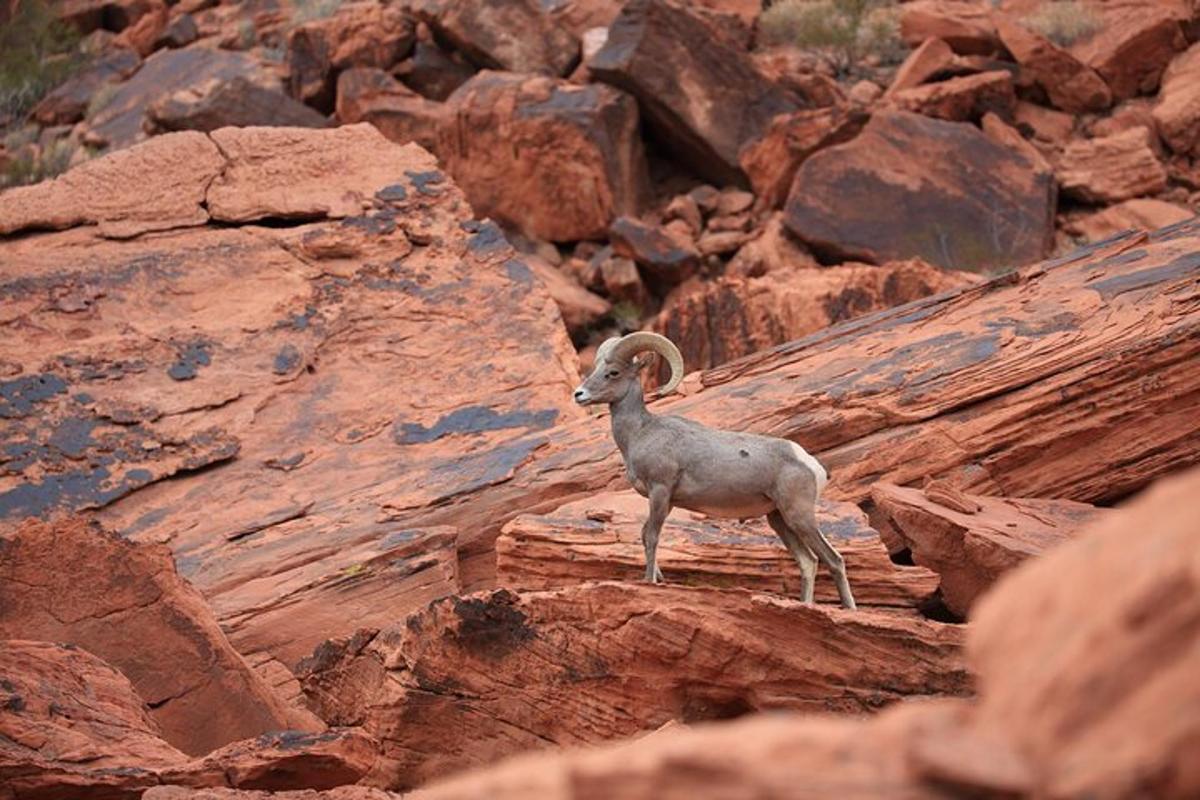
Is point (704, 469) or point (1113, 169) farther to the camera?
point (1113, 169)

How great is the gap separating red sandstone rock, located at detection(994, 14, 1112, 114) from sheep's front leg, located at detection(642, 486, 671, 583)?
1581 cm

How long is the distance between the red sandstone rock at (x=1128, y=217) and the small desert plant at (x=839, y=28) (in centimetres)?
556

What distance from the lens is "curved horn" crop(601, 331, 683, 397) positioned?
887cm

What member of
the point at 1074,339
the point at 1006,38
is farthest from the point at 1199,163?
the point at 1074,339

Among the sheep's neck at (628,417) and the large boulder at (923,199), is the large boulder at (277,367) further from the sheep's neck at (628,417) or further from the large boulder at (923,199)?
the large boulder at (923,199)

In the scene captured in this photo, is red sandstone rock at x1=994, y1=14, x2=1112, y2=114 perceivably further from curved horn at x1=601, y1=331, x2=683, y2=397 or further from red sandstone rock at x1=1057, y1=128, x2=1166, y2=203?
curved horn at x1=601, y1=331, x2=683, y2=397

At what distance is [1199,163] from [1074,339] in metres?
10.5

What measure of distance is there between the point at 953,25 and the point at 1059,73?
6.45 ft

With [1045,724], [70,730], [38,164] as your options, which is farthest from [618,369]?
[38,164]

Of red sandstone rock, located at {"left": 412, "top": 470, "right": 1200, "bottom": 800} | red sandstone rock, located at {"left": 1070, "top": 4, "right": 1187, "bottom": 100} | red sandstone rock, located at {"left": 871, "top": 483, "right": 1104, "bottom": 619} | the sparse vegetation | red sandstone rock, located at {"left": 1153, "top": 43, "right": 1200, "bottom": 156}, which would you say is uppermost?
red sandstone rock, located at {"left": 412, "top": 470, "right": 1200, "bottom": 800}

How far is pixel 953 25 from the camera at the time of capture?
23.9 metres

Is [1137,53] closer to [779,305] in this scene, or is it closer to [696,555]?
[779,305]

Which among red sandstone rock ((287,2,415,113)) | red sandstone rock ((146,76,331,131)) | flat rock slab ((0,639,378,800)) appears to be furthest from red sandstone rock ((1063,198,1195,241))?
flat rock slab ((0,639,378,800))

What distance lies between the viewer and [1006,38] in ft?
75.6
